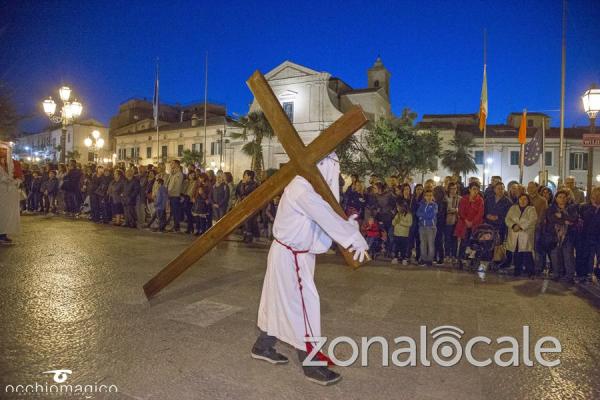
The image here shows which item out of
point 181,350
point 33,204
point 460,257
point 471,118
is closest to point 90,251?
point 181,350

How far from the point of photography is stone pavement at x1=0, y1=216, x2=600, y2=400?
3.31 meters

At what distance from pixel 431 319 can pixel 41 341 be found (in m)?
4.46

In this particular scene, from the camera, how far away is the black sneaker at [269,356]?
3.67 m

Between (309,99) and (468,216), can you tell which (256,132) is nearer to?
(309,99)

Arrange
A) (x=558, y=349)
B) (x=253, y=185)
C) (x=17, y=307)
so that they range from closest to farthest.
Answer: (x=558, y=349), (x=17, y=307), (x=253, y=185)

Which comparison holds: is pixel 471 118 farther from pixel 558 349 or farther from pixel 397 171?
pixel 558 349

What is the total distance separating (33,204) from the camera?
18359 millimetres

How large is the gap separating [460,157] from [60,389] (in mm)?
45567

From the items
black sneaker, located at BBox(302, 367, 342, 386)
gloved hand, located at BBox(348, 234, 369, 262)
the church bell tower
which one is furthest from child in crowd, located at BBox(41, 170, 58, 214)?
the church bell tower

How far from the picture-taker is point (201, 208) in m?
12.4

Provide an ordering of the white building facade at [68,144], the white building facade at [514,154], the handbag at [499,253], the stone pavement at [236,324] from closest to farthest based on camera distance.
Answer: the stone pavement at [236,324], the handbag at [499,253], the white building facade at [514,154], the white building facade at [68,144]

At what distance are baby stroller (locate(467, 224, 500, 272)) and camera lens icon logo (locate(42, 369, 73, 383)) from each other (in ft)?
26.1

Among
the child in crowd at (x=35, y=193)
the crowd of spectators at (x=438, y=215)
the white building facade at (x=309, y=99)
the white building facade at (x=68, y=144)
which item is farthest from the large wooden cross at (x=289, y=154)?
the white building facade at (x=68, y=144)

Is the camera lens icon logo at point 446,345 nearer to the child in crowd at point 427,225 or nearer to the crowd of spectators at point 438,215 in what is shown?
the crowd of spectators at point 438,215
